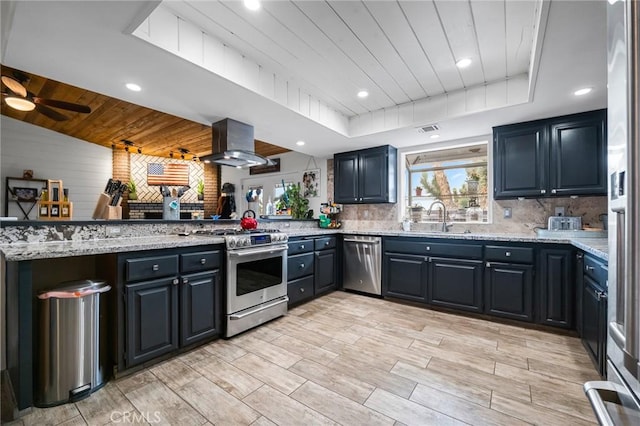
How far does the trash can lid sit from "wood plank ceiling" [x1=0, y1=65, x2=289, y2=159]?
2.50m

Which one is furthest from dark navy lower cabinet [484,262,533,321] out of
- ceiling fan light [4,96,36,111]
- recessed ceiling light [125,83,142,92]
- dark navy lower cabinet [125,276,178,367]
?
ceiling fan light [4,96,36,111]

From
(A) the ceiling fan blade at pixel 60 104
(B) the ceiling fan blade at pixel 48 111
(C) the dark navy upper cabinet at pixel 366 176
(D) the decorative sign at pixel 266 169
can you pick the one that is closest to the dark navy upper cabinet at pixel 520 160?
(C) the dark navy upper cabinet at pixel 366 176

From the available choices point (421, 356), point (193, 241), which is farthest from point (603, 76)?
point (193, 241)

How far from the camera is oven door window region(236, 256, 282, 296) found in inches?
103

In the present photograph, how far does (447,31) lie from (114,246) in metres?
2.85

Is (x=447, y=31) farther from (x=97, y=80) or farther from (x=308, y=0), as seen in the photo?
(x=97, y=80)

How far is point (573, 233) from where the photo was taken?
9.07 feet

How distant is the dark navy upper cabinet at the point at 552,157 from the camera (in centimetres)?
273

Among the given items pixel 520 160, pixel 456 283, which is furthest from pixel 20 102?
pixel 520 160

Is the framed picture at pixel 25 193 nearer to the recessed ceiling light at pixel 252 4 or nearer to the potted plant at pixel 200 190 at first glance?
the potted plant at pixel 200 190

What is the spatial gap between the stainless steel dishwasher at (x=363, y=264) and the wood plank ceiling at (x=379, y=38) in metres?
2.04

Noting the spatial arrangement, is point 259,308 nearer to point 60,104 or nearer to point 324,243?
point 324,243

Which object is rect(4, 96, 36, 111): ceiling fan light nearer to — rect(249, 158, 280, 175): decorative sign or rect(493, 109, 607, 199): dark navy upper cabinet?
rect(249, 158, 280, 175): decorative sign

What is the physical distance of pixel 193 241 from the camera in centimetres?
226
